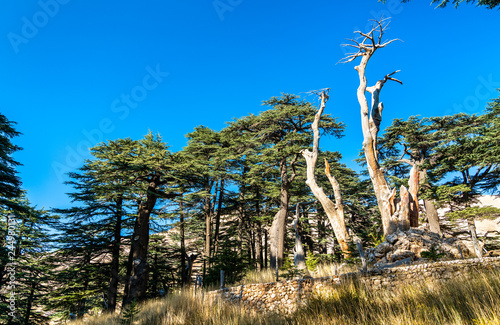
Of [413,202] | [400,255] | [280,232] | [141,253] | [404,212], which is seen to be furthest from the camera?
[280,232]

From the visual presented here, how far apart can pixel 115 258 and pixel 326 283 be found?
1291 cm

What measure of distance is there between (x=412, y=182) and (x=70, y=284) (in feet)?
61.5

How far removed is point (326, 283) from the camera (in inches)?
289

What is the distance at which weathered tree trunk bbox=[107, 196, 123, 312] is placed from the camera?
533 inches

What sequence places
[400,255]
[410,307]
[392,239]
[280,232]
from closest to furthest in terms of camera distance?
[410,307]
[400,255]
[392,239]
[280,232]

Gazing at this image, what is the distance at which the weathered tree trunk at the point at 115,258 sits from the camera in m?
13.5

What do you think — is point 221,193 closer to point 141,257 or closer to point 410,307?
point 141,257

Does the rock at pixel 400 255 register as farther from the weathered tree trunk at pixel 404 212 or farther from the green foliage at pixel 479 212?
the green foliage at pixel 479 212

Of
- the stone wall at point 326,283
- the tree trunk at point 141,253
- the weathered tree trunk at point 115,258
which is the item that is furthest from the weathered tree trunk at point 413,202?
the weathered tree trunk at point 115,258

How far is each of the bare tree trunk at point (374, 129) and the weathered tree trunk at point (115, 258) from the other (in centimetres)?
1416

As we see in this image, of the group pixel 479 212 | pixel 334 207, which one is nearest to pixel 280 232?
pixel 334 207

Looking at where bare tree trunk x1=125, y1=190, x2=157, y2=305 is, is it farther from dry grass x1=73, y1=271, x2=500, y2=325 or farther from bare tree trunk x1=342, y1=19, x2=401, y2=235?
bare tree trunk x1=342, y1=19, x2=401, y2=235

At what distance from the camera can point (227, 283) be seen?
11078 millimetres

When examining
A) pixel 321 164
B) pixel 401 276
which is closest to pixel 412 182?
pixel 401 276
